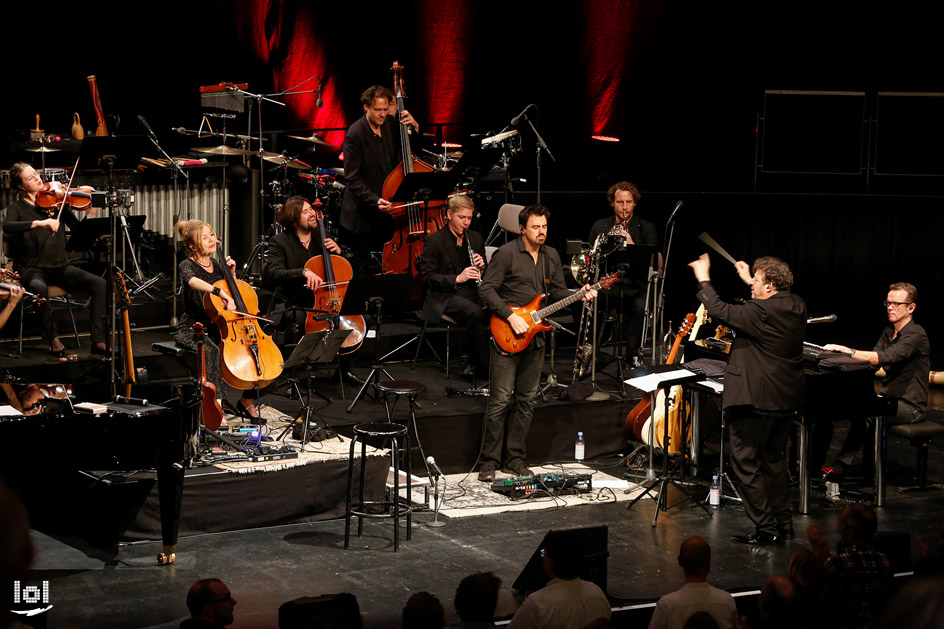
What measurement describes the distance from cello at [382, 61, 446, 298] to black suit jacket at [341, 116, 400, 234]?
5.6 inches

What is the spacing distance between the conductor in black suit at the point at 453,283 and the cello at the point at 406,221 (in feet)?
1.31

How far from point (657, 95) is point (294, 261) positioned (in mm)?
6652

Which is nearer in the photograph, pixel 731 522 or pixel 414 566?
pixel 414 566

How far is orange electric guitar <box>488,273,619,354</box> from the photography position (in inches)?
359

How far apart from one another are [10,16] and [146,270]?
3613mm

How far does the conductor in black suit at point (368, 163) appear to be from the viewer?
10.9m

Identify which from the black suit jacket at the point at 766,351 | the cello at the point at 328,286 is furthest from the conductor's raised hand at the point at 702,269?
the cello at the point at 328,286

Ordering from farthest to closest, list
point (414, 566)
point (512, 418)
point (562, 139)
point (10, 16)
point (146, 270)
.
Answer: point (562, 139)
point (10, 16)
point (146, 270)
point (512, 418)
point (414, 566)

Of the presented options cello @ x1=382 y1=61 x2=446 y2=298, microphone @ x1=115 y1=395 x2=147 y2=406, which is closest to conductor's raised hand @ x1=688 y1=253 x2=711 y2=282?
cello @ x1=382 y1=61 x2=446 y2=298

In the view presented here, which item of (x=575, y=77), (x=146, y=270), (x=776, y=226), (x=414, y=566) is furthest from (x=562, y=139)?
(x=414, y=566)

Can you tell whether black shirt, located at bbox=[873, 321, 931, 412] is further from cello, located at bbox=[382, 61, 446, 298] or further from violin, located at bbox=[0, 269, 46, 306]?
violin, located at bbox=[0, 269, 46, 306]

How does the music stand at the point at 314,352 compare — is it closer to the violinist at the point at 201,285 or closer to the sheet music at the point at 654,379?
the violinist at the point at 201,285

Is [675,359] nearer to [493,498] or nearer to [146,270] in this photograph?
[493,498]

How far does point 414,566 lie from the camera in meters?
7.57
